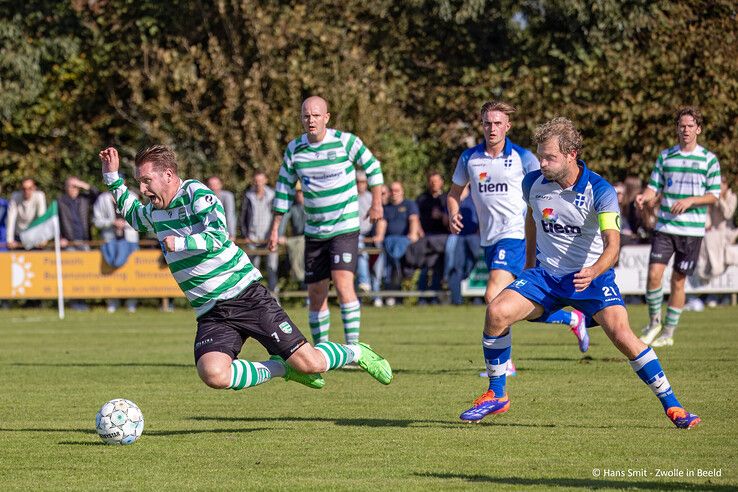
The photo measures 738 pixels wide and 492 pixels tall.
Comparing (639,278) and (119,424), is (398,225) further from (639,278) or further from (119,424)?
(119,424)

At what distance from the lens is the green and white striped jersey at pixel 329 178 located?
11.2 metres

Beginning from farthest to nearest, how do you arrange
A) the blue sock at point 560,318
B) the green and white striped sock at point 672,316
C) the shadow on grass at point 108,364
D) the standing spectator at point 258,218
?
the standing spectator at point 258,218
the green and white striped sock at point 672,316
the shadow on grass at point 108,364
the blue sock at point 560,318

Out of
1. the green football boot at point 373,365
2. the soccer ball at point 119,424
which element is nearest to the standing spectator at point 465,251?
the green football boot at point 373,365

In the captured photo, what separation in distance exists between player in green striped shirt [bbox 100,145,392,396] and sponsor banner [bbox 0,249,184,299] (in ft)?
45.1

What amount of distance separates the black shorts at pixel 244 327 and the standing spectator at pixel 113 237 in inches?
552

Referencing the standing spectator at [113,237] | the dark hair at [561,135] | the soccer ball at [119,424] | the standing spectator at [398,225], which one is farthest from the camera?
the standing spectator at [113,237]

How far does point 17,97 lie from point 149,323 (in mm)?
9638

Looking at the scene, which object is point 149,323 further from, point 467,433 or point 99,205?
point 467,433

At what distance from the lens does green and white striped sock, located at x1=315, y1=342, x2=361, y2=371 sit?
8211 millimetres

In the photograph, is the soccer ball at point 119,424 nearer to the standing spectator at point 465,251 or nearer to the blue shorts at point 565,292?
the blue shorts at point 565,292

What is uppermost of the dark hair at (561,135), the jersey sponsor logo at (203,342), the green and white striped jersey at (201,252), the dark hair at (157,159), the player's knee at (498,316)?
the dark hair at (561,135)

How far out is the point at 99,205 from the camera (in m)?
22.0

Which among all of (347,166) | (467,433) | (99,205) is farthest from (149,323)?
(467,433)

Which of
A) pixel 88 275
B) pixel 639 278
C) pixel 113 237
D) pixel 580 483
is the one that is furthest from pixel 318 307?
pixel 113 237
